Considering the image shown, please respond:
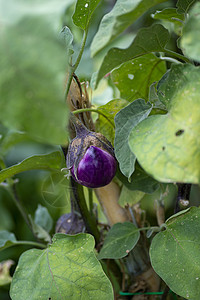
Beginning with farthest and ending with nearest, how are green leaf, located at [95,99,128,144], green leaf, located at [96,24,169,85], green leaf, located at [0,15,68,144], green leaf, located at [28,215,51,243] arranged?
green leaf, located at [28,215,51,243] < green leaf, located at [95,99,128,144] < green leaf, located at [96,24,169,85] < green leaf, located at [0,15,68,144]

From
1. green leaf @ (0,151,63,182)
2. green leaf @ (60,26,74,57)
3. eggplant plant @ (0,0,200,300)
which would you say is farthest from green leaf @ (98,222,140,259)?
green leaf @ (60,26,74,57)

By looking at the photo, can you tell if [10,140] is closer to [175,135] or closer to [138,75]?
[138,75]

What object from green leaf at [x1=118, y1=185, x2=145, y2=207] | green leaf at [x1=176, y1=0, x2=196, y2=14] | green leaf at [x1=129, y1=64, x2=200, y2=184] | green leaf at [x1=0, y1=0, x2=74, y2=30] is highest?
green leaf at [x1=0, y1=0, x2=74, y2=30]

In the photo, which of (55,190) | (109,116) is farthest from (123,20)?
(55,190)

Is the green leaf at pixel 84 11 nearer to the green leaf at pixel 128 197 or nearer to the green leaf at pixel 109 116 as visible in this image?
the green leaf at pixel 109 116

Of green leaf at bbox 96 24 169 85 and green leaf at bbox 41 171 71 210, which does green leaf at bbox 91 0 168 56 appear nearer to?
green leaf at bbox 96 24 169 85

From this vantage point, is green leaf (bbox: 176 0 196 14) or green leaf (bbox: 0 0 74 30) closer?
green leaf (bbox: 0 0 74 30)

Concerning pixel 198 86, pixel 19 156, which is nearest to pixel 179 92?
pixel 198 86
